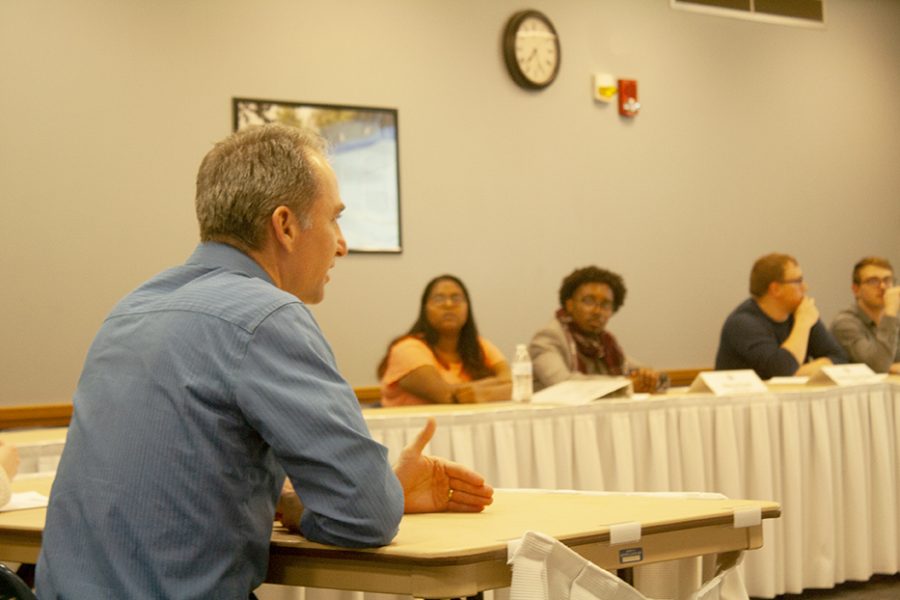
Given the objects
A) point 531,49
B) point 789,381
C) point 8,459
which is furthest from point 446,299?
point 8,459

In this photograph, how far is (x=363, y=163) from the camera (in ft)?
19.8

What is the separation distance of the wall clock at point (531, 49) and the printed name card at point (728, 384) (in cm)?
264

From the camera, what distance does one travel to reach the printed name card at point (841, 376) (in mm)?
4617

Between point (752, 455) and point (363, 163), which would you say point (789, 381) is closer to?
point (752, 455)

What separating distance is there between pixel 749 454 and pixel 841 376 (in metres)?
0.62

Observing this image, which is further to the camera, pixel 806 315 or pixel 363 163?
pixel 363 163

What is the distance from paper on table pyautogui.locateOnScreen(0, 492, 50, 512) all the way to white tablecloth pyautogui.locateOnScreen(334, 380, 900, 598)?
4.85ft

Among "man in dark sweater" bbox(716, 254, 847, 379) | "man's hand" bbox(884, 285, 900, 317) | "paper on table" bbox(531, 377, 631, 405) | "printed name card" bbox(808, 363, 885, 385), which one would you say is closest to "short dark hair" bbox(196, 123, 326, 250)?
"paper on table" bbox(531, 377, 631, 405)

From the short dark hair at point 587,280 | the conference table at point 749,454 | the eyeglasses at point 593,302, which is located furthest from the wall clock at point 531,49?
the conference table at point 749,454

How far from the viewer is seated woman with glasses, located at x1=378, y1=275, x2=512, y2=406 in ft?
15.0

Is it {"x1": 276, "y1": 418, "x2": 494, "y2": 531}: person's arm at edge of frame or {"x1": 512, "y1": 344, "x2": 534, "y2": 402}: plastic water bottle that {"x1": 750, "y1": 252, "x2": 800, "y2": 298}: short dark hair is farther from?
{"x1": 276, "y1": 418, "x2": 494, "y2": 531}: person's arm at edge of frame

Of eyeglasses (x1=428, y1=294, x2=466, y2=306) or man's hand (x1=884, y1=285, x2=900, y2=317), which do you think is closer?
eyeglasses (x1=428, y1=294, x2=466, y2=306)

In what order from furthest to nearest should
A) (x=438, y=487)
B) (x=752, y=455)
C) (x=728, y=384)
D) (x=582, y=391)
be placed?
(x=728, y=384) → (x=752, y=455) → (x=582, y=391) → (x=438, y=487)

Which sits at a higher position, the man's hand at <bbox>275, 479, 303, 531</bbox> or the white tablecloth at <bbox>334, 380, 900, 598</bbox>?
the man's hand at <bbox>275, 479, 303, 531</bbox>
